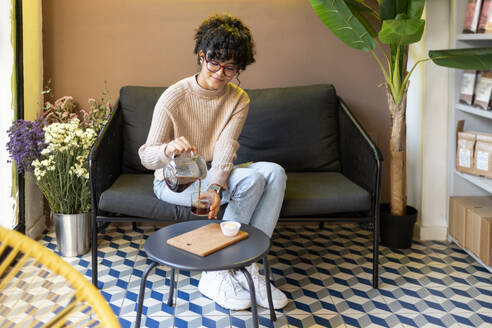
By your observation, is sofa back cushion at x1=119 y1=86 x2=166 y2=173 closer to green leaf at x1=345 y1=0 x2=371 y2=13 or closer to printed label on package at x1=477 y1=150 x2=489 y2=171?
green leaf at x1=345 y1=0 x2=371 y2=13

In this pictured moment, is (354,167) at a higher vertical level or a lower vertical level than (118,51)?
lower

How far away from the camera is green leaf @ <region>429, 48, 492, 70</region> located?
2.52 m

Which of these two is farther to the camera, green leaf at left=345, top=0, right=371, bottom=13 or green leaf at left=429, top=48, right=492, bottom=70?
green leaf at left=345, top=0, right=371, bottom=13

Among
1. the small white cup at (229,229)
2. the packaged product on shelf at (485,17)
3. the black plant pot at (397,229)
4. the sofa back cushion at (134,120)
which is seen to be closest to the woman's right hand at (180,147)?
the small white cup at (229,229)

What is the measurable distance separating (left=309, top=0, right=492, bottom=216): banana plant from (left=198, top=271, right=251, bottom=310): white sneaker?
1.20 metres

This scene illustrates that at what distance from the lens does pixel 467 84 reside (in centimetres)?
297

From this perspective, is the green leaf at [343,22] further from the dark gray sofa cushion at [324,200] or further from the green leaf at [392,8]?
the dark gray sofa cushion at [324,200]

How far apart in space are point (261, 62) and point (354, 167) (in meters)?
0.99

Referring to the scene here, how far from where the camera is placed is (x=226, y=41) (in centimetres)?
214

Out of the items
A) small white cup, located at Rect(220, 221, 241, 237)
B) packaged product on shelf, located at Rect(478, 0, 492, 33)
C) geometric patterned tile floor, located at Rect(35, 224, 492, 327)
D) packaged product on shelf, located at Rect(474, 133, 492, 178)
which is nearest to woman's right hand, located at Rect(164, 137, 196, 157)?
small white cup, located at Rect(220, 221, 241, 237)

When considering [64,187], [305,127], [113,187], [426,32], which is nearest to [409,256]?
[305,127]

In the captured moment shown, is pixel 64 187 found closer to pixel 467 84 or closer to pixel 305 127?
pixel 305 127

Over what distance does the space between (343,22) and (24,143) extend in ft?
5.96

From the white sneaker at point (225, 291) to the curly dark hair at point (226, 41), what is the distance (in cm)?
96
